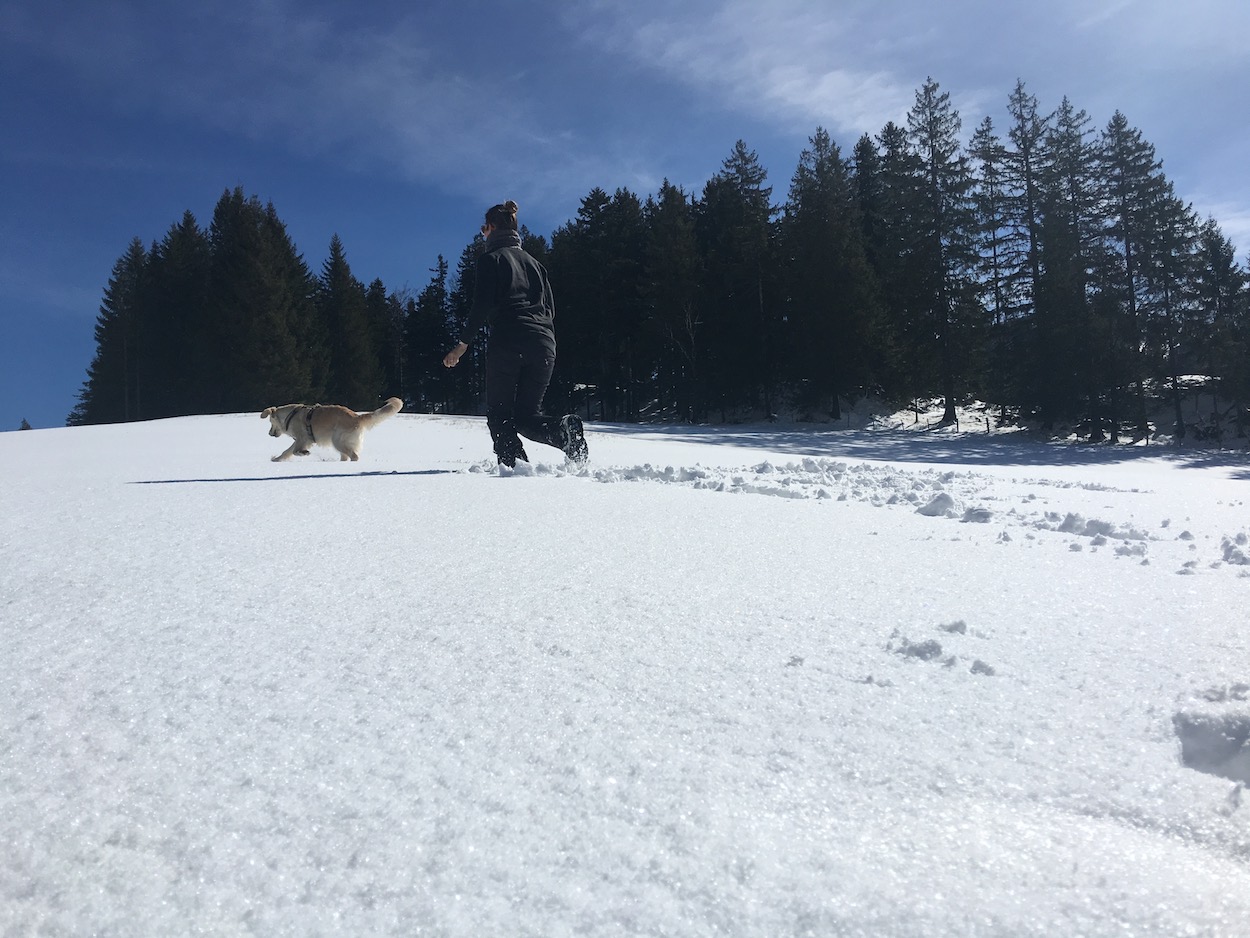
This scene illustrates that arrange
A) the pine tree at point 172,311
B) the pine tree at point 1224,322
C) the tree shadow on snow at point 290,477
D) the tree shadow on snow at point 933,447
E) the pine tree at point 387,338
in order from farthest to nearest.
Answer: the pine tree at point 387,338, the pine tree at point 172,311, the pine tree at point 1224,322, the tree shadow on snow at point 933,447, the tree shadow on snow at point 290,477

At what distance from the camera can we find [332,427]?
245 inches

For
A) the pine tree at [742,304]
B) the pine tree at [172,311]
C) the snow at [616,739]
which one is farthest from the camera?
the pine tree at [172,311]

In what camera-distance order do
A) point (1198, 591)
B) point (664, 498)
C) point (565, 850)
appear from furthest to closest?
point (664, 498) < point (1198, 591) < point (565, 850)

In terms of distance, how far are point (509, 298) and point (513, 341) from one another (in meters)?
0.28

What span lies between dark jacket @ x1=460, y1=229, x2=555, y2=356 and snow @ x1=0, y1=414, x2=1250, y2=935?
282 cm

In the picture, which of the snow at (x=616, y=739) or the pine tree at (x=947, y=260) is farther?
the pine tree at (x=947, y=260)

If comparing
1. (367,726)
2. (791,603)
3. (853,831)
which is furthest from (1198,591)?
(367,726)

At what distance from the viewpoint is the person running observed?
15.5 feet

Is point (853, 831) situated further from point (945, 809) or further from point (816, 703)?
point (816, 703)

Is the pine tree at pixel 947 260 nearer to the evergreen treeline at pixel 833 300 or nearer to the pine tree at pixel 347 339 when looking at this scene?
the evergreen treeline at pixel 833 300

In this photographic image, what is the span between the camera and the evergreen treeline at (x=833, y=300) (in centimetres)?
2261

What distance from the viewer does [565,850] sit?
2.47 feet

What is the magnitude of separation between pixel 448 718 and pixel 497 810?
24cm

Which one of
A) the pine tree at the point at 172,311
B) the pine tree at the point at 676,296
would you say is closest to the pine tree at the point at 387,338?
the pine tree at the point at 172,311
